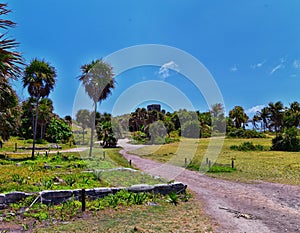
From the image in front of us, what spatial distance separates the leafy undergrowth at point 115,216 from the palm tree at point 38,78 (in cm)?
1587

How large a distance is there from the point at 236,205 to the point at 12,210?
746cm

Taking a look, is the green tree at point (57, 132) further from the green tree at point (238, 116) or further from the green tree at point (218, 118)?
the green tree at point (238, 116)

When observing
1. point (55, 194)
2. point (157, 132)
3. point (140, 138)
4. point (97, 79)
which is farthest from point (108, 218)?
point (157, 132)

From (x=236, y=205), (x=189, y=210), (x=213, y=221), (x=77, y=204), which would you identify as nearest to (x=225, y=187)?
(x=236, y=205)

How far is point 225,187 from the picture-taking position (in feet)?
38.4

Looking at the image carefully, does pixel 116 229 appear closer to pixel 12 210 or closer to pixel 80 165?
pixel 12 210

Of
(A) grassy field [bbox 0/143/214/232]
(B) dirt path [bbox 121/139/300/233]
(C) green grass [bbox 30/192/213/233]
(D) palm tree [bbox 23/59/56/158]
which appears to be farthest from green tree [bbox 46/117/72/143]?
(C) green grass [bbox 30/192/213/233]

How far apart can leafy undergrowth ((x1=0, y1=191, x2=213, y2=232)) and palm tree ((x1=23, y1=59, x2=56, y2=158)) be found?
1587cm

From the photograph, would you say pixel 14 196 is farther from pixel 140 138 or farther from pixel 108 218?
pixel 140 138

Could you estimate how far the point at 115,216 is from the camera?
280 inches

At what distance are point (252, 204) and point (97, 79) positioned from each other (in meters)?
17.1

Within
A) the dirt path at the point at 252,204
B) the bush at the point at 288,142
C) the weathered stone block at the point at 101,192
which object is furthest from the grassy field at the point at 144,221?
the bush at the point at 288,142

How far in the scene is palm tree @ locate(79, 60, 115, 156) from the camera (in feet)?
71.4

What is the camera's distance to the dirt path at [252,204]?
652 cm
